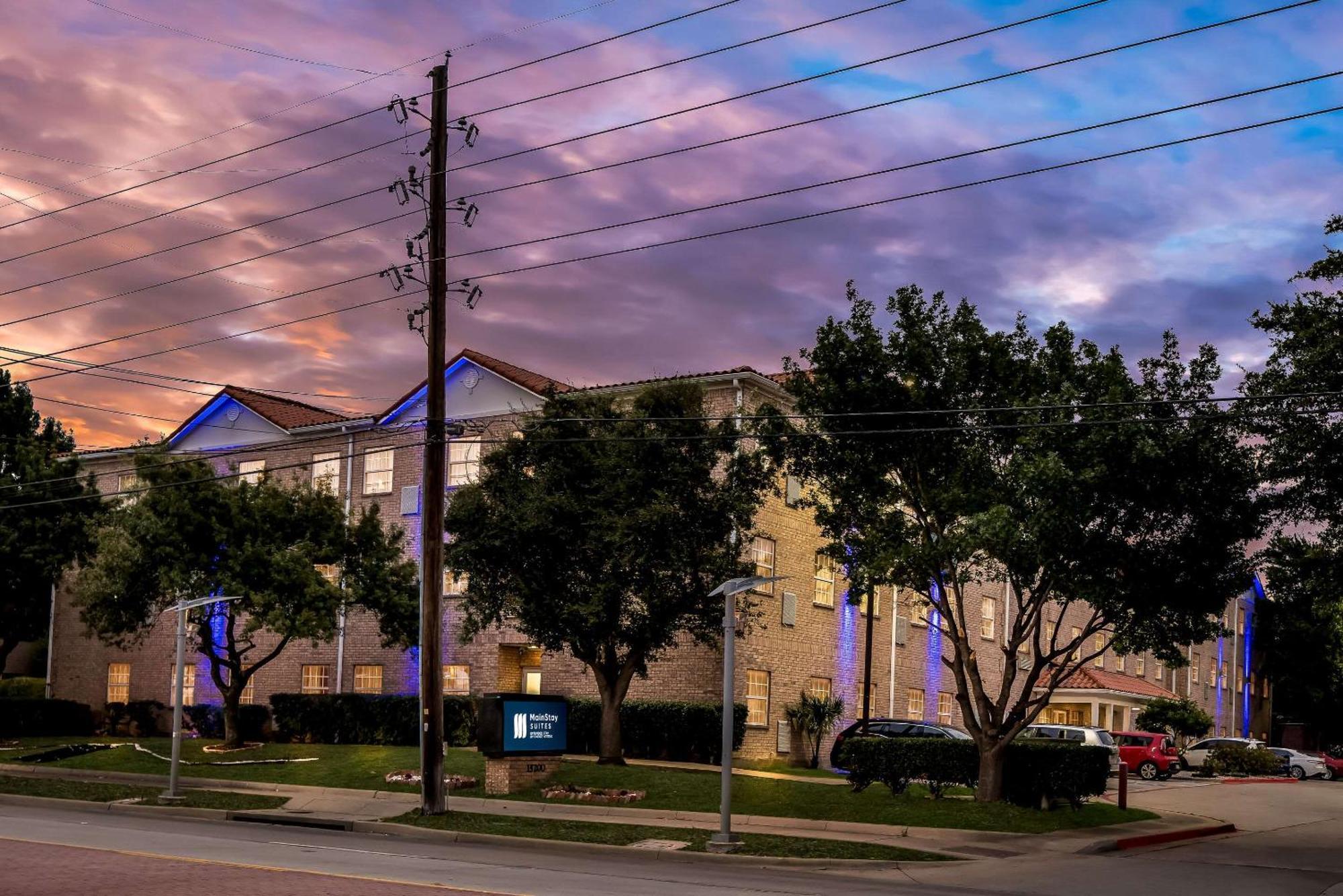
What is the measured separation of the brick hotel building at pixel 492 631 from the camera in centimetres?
3997

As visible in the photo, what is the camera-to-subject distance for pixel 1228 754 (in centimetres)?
5350

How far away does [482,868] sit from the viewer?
16.8 meters

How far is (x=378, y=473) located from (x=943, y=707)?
22563mm

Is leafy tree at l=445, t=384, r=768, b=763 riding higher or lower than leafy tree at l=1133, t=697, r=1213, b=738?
higher

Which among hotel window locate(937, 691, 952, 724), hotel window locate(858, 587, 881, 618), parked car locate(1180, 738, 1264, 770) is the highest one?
hotel window locate(858, 587, 881, 618)

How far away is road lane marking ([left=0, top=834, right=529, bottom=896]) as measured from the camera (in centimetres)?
1391

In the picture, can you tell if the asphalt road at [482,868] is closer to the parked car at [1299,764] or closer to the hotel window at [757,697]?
the hotel window at [757,697]

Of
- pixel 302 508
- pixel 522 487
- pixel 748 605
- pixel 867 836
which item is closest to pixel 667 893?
pixel 867 836

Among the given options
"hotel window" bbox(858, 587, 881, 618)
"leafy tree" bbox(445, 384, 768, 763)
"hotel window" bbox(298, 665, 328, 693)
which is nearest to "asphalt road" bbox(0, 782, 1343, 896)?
"leafy tree" bbox(445, 384, 768, 763)

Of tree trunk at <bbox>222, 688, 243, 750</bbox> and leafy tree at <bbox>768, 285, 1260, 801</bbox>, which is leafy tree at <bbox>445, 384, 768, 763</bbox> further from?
tree trunk at <bbox>222, 688, 243, 750</bbox>

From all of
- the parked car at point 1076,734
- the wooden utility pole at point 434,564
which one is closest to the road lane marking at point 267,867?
the wooden utility pole at point 434,564

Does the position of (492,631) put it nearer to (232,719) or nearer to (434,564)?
(232,719)

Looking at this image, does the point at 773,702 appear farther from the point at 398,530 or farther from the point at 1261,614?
the point at 1261,614

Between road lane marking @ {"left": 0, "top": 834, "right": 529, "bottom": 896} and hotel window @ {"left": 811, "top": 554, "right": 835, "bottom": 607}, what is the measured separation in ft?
87.1
